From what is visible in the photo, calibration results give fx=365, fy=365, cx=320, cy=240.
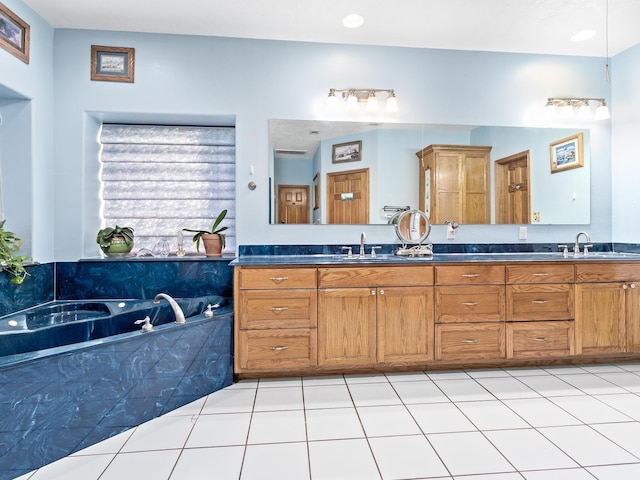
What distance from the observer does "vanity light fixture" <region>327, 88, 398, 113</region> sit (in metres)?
2.92

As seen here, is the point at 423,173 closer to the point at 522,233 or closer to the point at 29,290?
the point at 522,233

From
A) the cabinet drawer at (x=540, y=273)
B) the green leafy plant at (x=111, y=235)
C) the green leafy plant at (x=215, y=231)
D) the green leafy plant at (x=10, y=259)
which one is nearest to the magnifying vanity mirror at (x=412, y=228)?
the cabinet drawer at (x=540, y=273)

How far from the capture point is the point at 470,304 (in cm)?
250

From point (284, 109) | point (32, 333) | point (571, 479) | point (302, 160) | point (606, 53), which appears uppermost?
point (606, 53)

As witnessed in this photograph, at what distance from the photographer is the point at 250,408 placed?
2041 millimetres

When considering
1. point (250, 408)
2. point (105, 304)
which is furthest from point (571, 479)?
point (105, 304)

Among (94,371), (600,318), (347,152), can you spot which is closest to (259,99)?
(347,152)

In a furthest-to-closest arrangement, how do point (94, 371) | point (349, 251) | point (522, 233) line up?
1. point (522, 233)
2. point (349, 251)
3. point (94, 371)

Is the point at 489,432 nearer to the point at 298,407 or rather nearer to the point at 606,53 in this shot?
the point at 298,407

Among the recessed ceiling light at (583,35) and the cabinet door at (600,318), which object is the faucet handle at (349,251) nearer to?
the cabinet door at (600,318)

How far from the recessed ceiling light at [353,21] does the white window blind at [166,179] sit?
1.25m

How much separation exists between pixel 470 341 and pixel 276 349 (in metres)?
1.32

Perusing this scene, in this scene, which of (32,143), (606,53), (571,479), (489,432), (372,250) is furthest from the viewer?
(606,53)

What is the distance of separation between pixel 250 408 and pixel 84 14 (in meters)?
2.89
